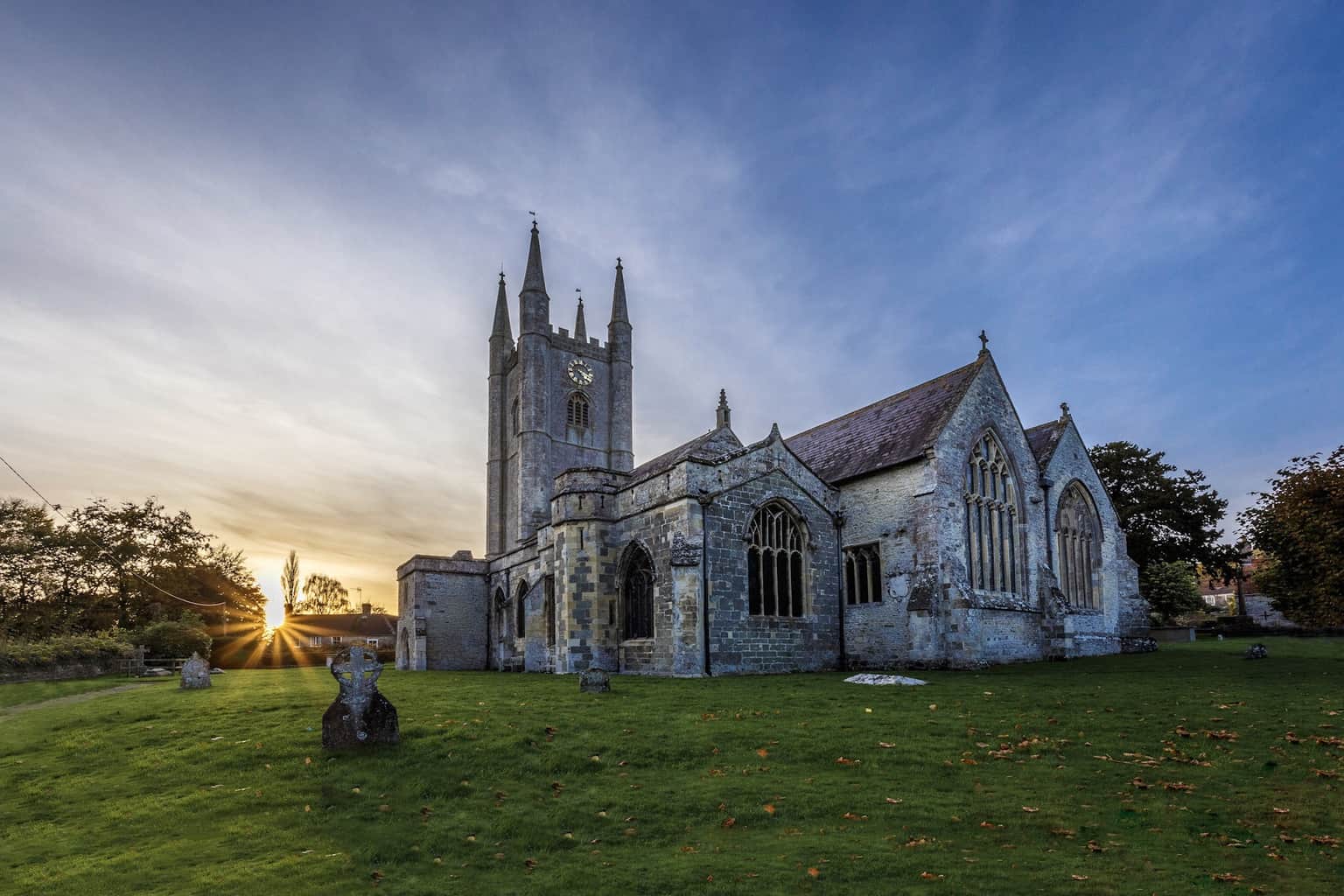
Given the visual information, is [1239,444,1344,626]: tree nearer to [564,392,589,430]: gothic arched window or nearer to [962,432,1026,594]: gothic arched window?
[962,432,1026,594]: gothic arched window

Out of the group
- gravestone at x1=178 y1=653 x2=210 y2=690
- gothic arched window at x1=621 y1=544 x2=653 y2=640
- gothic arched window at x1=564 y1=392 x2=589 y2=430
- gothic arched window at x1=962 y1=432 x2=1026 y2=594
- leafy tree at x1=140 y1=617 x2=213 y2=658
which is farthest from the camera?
gothic arched window at x1=564 y1=392 x2=589 y2=430

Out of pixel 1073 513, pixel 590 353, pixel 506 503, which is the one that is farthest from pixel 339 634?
Answer: pixel 1073 513

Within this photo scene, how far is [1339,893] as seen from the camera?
6.97 meters

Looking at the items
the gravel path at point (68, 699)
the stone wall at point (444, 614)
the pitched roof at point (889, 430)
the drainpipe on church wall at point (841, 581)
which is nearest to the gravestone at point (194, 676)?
the gravel path at point (68, 699)

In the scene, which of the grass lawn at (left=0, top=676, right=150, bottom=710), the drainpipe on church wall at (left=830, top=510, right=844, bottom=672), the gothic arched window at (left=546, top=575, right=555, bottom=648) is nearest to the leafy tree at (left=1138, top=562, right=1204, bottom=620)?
the drainpipe on church wall at (left=830, top=510, right=844, bottom=672)

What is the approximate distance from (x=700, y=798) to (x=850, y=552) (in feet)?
62.1

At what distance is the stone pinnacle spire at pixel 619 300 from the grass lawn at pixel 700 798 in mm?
47812

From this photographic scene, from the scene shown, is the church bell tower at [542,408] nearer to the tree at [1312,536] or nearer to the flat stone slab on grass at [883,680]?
the flat stone slab on grass at [883,680]

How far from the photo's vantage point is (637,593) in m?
26.7

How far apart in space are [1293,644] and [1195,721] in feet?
86.9

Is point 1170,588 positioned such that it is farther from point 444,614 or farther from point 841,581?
point 444,614

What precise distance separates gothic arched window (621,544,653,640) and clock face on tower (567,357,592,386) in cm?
3259

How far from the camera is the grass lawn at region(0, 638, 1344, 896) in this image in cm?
793

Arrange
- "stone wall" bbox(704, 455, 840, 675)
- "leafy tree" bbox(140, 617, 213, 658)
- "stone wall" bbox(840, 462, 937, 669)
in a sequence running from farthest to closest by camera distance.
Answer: "leafy tree" bbox(140, 617, 213, 658) → "stone wall" bbox(840, 462, 937, 669) → "stone wall" bbox(704, 455, 840, 675)
